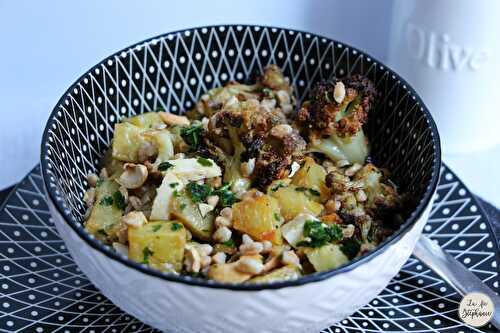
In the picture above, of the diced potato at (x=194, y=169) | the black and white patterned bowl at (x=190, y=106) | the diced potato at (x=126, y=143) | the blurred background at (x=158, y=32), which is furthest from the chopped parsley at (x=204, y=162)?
the blurred background at (x=158, y=32)

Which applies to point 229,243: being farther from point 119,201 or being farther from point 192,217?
point 119,201

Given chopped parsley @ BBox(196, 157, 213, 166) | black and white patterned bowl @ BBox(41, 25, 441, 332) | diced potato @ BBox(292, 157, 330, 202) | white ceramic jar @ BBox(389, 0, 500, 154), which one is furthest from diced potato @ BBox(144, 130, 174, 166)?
white ceramic jar @ BBox(389, 0, 500, 154)

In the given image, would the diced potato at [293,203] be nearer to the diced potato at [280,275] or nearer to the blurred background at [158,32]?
the diced potato at [280,275]

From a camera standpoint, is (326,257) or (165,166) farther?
(165,166)

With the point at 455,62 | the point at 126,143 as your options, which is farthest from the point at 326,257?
the point at 455,62

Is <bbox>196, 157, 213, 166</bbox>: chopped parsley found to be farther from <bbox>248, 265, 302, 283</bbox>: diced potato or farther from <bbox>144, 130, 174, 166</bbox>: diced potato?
<bbox>248, 265, 302, 283</bbox>: diced potato

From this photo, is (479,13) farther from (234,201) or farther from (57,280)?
(57,280)
